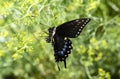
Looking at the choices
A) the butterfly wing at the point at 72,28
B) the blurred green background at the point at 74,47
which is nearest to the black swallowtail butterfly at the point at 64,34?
the butterfly wing at the point at 72,28

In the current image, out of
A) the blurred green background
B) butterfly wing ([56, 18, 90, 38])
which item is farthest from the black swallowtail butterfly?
the blurred green background

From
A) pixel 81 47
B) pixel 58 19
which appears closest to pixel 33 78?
pixel 81 47

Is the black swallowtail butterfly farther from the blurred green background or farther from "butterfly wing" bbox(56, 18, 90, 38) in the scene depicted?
the blurred green background

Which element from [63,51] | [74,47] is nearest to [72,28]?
[63,51]

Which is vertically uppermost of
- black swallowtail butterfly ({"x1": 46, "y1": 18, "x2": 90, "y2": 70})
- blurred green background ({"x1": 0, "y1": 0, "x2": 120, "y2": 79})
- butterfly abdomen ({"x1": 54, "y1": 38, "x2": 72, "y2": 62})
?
black swallowtail butterfly ({"x1": 46, "y1": 18, "x2": 90, "y2": 70})

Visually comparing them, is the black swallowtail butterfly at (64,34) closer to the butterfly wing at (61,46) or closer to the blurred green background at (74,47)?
the butterfly wing at (61,46)

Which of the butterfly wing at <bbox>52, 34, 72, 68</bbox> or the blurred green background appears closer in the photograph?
the butterfly wing at <bbox>52, 34, 72, 68</bbox>
